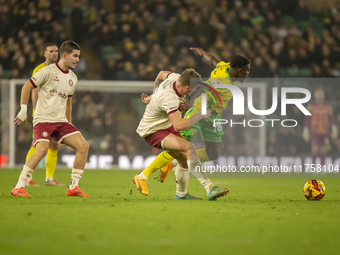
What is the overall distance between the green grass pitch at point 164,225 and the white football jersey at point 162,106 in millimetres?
933

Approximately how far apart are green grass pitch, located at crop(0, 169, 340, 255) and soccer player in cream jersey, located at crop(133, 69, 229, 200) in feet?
0.85

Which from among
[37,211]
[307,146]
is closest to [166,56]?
[307,146]

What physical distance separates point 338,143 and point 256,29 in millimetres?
4739

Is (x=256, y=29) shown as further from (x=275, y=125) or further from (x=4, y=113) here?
(x=4, y=113)

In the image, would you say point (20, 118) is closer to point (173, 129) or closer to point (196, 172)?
point (173, 129)

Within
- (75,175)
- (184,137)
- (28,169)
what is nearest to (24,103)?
(28,169)

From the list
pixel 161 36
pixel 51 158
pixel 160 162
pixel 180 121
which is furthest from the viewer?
pixel 161 36

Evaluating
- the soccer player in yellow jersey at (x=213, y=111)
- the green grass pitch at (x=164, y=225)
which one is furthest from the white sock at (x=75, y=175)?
the soccer player in yellow jersey at (x=213, y=111)

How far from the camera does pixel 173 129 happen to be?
8.27 meters

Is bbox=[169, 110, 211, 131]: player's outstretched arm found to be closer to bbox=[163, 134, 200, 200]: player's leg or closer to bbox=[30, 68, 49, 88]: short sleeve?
bbox=[163, 134, 200, 200]: player's leg

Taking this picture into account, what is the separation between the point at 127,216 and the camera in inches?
247

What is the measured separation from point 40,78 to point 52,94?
10.9 inches

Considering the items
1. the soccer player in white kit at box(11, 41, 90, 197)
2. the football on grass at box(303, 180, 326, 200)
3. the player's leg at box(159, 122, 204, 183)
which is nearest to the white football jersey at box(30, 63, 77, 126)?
the soccer player in white kit at box(11, 41, 90, 197)

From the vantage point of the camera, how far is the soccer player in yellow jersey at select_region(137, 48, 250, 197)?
8539mm
